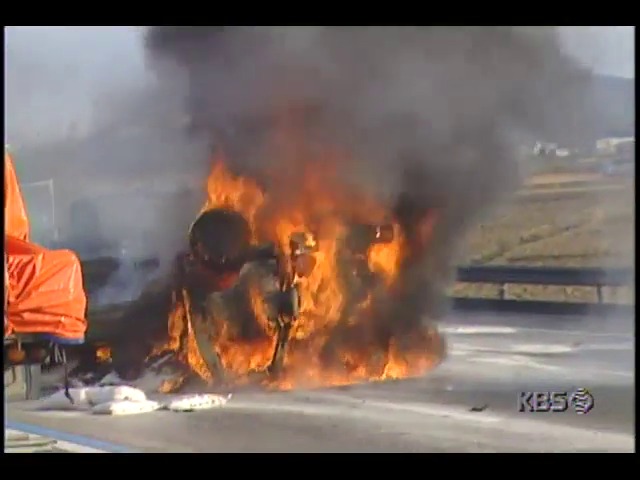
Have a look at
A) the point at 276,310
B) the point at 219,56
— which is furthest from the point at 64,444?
the point at 219,56

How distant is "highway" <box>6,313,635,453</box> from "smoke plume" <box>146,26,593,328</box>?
21.4 inches

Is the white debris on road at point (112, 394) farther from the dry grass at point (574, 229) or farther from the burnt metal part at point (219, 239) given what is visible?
the dry grass at point (574, 229)

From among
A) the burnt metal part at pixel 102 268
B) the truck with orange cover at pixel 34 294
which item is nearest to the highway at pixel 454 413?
the truck with orange cover at pixel 34 294

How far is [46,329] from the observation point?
2.58 meters

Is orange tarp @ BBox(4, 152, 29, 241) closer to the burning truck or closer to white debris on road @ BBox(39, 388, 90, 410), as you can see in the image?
the burning truck

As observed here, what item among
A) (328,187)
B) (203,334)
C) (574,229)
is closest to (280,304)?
(203,334)

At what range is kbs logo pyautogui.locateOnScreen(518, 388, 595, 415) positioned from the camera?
8.46 feet

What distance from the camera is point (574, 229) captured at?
2.59 metres

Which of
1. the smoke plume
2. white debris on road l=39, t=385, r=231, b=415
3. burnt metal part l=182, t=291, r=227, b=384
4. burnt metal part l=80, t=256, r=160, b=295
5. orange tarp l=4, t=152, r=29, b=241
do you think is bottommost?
white debris on road l=39, t=385, r=231, b=415

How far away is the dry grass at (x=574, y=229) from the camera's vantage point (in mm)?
2580

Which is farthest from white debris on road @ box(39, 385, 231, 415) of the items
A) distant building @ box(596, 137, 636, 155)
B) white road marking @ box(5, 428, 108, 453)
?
distant building @ box(596, 137, 636, 155)

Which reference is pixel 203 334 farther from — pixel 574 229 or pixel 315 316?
pixel 574 229

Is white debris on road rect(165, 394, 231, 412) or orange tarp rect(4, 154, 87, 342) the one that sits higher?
orange tarp rect(4, 154, 87, 342)
